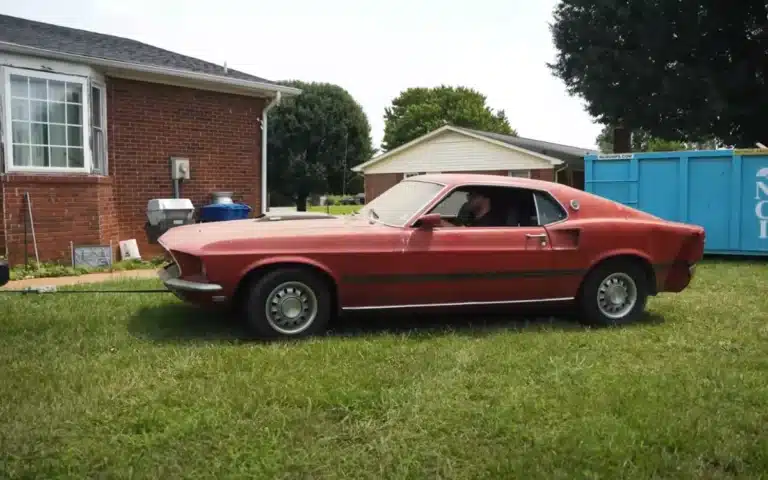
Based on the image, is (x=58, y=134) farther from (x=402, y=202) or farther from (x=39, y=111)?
(x=402, y=202)

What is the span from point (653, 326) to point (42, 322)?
17.4ft

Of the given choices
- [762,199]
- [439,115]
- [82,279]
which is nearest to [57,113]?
[82,279]

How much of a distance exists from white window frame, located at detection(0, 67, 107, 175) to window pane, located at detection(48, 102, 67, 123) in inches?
10.8

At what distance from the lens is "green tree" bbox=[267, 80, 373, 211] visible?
44.6 meters

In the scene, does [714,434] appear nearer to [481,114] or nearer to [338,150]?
[338,150]

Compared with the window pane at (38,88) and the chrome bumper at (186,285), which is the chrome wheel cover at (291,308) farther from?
the window pane at (38,88)

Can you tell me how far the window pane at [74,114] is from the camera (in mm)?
10294

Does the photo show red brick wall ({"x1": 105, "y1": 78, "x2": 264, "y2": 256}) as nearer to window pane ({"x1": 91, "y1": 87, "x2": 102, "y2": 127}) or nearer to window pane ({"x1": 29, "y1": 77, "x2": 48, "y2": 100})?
window pane ({"x1": 91, "y1": 87, "x2": 102, "y2": 127})

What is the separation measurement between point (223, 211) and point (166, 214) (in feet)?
3.23

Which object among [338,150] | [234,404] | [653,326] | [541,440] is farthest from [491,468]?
[338,150]

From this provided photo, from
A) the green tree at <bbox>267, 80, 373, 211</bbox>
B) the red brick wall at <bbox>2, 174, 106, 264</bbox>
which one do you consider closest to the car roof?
the red brick wall at <bbox>2, 174, 106, 264</bbox>

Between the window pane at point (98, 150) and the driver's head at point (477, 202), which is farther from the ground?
the window pane at point (98, 150)

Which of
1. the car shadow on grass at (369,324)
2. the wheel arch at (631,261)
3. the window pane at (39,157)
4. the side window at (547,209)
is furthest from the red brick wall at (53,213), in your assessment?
the wheel arch at (631,261)

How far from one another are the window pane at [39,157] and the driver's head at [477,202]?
6878 mm
